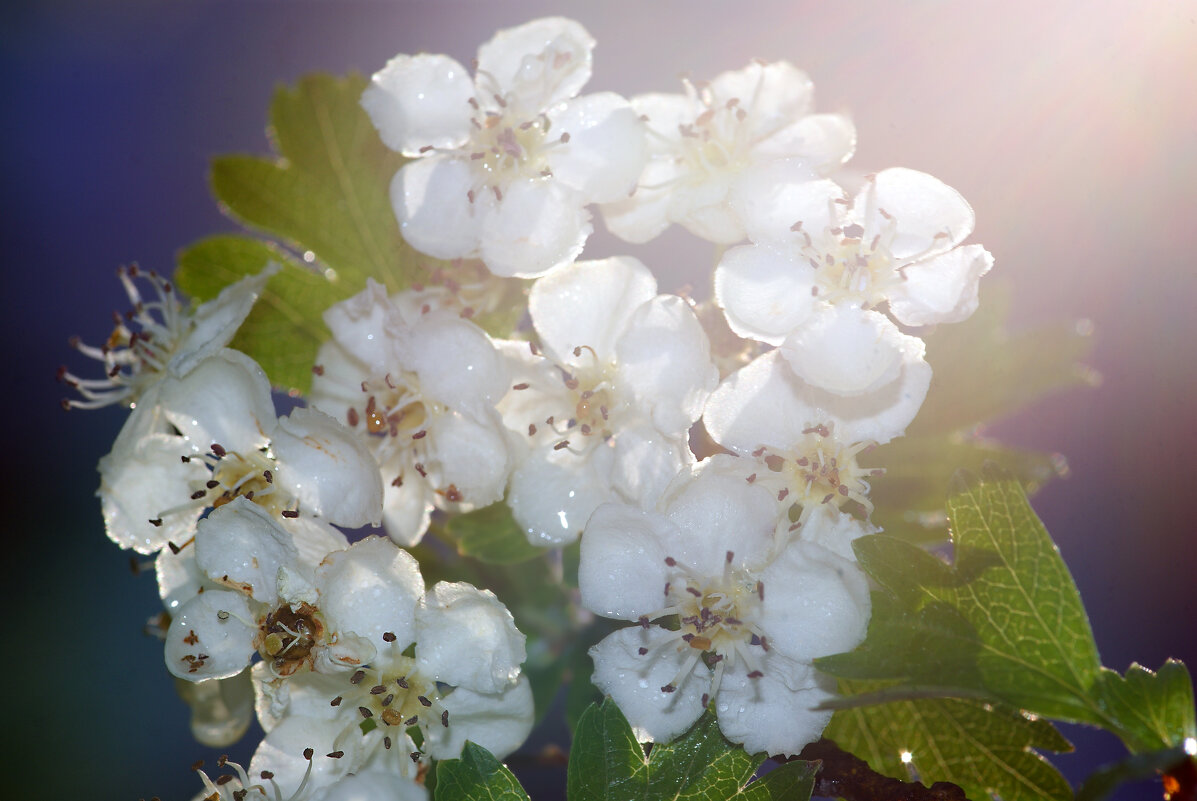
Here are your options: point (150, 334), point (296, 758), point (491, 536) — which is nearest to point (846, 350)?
point (491, 536)

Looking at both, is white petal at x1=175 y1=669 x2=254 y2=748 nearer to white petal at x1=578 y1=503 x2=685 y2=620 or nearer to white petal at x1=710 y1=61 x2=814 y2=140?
white petal at x1=578 y1=503 x2=685 y2=620

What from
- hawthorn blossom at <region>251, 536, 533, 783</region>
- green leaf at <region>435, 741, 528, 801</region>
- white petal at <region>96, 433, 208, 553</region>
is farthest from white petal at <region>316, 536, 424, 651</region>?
white petal at <region>96, 433, 208, 553</region>

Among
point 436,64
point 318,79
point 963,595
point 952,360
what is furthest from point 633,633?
point 318,79

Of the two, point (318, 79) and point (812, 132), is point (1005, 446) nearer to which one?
point (812, 132)

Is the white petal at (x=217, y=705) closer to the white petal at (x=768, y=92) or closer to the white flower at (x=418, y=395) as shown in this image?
the white flower at (x=418, y=395)

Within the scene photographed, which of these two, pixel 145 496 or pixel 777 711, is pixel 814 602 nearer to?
pixel 777 711

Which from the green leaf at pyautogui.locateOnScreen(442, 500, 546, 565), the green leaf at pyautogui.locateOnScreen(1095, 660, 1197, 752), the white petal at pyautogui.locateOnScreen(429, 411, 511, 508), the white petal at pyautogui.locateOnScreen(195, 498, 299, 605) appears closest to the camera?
the green leaf at pyautogui.locateOnScreen(1095, 660, 1197, 752)

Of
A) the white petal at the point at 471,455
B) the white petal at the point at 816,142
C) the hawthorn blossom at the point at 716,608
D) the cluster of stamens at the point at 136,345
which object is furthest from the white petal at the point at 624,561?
the cluster of stamens at the point at 136,345
